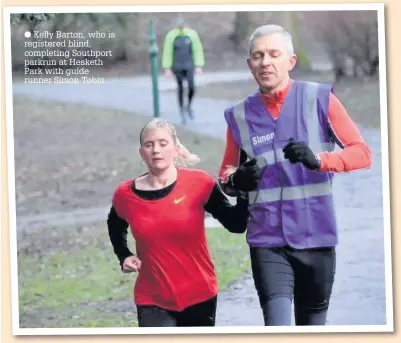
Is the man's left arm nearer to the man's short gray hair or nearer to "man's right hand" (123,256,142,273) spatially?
the man's short gray hair

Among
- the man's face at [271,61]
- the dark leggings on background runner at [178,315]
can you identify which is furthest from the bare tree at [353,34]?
the dark leggings on background runner at [178,315]

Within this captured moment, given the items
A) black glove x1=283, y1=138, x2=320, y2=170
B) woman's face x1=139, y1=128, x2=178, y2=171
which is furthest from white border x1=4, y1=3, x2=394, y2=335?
woman's face x1=139, y1=128, x2=178, y2=171

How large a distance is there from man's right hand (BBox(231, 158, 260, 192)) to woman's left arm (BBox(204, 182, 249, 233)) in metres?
0.08

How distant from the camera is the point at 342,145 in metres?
4.97

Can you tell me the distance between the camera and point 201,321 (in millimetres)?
5250

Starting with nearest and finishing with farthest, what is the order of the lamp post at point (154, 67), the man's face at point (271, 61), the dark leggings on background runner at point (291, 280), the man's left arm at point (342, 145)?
the dark leggings on background runner at point (291, 280) → the man's left arm at point (342, 145) → the man's face at point (271, 61) → the lamp post at point (154, 67)

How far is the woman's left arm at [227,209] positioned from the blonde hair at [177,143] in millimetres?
230

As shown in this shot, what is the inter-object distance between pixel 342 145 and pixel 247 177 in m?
0.55

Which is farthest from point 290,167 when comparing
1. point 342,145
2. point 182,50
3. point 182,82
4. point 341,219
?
point 182,50

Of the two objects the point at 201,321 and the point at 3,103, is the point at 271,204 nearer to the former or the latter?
the point at 201,321

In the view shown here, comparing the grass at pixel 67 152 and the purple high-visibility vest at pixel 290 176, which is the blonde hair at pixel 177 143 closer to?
the grass at pixel 67 152

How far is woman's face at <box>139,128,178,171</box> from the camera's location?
16.8ft

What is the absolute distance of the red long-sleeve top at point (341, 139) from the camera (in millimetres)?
4934

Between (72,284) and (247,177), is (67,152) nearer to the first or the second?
(72,284)
